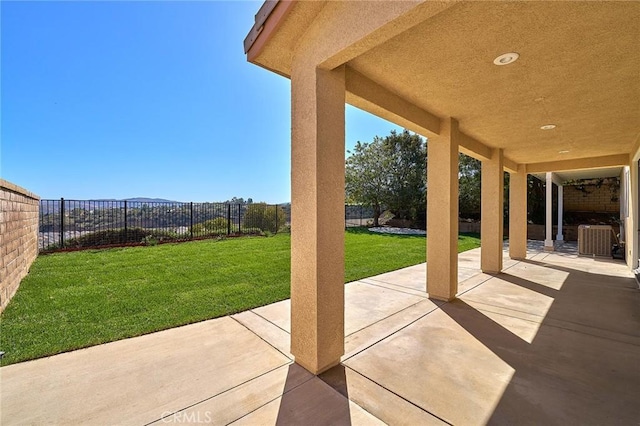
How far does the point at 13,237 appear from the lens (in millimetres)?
4863

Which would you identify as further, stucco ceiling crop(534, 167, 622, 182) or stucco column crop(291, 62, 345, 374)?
stucco ceiling crop(534, 167, 622, 182)

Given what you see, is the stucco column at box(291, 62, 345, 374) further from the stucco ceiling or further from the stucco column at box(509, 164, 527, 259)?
the stucco ceiling

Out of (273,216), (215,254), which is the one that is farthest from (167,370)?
(273,216)

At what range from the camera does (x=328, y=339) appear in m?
2.71

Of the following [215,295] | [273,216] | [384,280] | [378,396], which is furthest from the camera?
[273,216]

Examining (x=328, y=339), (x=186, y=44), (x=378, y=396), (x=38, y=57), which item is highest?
(x=186, y=44)

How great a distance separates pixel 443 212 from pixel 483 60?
8.42 feet

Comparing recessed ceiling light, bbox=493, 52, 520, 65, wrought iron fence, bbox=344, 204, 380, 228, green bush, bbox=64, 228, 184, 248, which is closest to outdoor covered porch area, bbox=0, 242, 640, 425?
recessed ceiling light, bbox=493, 52, 520, 65

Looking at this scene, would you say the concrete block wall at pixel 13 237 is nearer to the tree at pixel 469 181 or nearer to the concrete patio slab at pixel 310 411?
the concrete patio slab at pixel 310 411

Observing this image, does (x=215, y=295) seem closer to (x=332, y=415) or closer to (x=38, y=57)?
(x=332, y=415)

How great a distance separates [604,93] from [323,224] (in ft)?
14.0

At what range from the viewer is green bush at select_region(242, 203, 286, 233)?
586 inches

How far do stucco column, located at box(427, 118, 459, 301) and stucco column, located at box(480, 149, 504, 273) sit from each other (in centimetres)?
279

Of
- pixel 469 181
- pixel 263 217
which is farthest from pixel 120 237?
pixel 469 181
